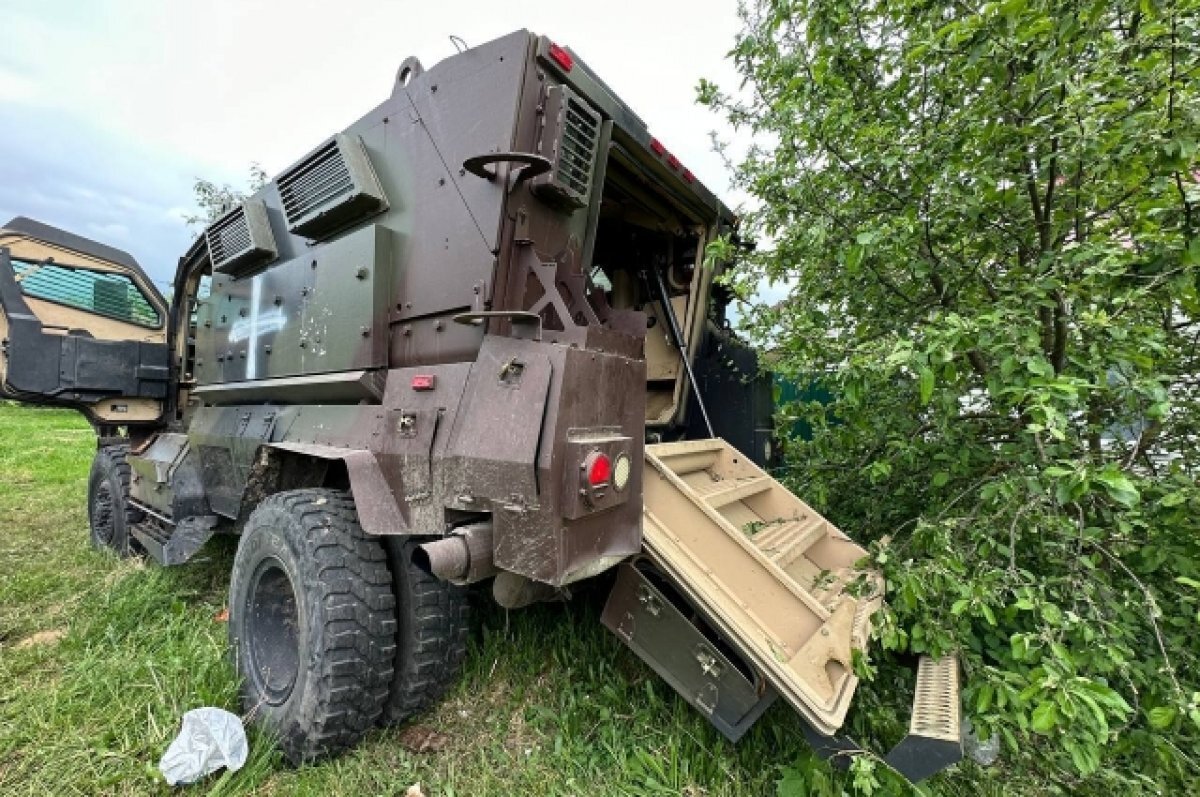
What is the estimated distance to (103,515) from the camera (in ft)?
16.0

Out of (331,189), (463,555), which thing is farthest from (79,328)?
(463,555)

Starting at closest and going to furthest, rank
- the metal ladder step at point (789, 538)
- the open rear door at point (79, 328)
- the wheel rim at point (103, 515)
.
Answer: the metal ladder step at point (789, 538) → the open rear door at point (79, 328) → the wheel rim at point (103, 515)

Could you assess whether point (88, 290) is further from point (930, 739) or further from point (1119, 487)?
point (1119, 487)

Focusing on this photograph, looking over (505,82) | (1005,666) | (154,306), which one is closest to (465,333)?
(505,82)

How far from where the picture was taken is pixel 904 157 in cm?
204

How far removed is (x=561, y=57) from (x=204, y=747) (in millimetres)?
2837

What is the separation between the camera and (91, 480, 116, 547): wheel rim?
187 inches

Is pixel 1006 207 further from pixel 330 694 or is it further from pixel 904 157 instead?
pixel 330 694

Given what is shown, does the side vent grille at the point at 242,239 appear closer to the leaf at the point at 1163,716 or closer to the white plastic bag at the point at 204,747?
the white plastic bag at the point at 204,747

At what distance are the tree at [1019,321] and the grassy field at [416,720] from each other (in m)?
0.69

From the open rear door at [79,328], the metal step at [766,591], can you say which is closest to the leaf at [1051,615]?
the metal step at [766,591]

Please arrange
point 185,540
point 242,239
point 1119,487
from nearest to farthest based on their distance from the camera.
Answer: point 1119,487 < point 185,540 < point 242,239

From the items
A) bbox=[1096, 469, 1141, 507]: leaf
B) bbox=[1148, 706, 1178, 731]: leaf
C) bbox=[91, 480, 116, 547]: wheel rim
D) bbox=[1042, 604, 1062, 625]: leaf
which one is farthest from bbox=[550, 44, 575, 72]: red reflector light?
bbox=[91, 480, 116, 547]: wheel rim

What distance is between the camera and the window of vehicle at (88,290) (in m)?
4.53
